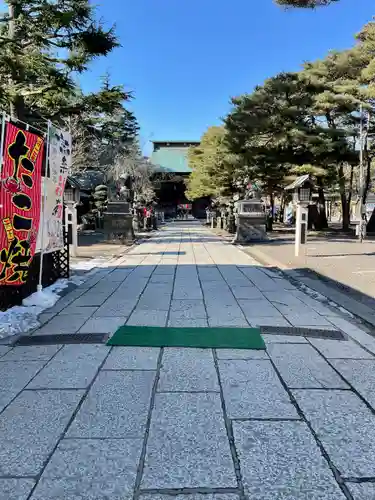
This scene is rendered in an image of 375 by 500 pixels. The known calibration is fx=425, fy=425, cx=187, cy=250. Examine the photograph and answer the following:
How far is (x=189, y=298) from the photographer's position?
6270 mm

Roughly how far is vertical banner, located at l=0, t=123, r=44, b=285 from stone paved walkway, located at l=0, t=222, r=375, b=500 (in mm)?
956

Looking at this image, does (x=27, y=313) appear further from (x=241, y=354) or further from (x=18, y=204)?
(x=241, y=354)

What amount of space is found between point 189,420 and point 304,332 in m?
2.35

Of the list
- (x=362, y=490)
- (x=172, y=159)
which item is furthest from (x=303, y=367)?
(x=172, y=159)

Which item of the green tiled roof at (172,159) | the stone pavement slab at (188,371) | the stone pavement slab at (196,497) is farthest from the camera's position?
the green tiled roof at (172,159)

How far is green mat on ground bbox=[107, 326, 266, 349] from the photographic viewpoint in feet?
13.3

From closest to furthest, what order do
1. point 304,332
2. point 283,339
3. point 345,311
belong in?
1. point 283,339
2. point 304,332
3. point 345,311

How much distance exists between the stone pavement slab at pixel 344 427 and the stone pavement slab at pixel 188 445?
0.55m

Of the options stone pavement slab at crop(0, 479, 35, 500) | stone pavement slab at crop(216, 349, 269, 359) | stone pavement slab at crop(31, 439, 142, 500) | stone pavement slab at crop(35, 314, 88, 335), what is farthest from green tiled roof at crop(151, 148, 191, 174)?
stone pavement slab at crop(0, 479, 35, 500)

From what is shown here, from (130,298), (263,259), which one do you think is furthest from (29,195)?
(263,259)

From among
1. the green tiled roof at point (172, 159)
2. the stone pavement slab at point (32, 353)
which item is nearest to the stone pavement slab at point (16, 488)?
the stone pavement slab at point (32, 353)

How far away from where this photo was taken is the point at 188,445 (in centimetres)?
228

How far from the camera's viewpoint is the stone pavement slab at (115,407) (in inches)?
95.9

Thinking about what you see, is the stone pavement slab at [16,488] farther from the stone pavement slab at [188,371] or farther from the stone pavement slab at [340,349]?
the stone pavement slab at [340,349]
